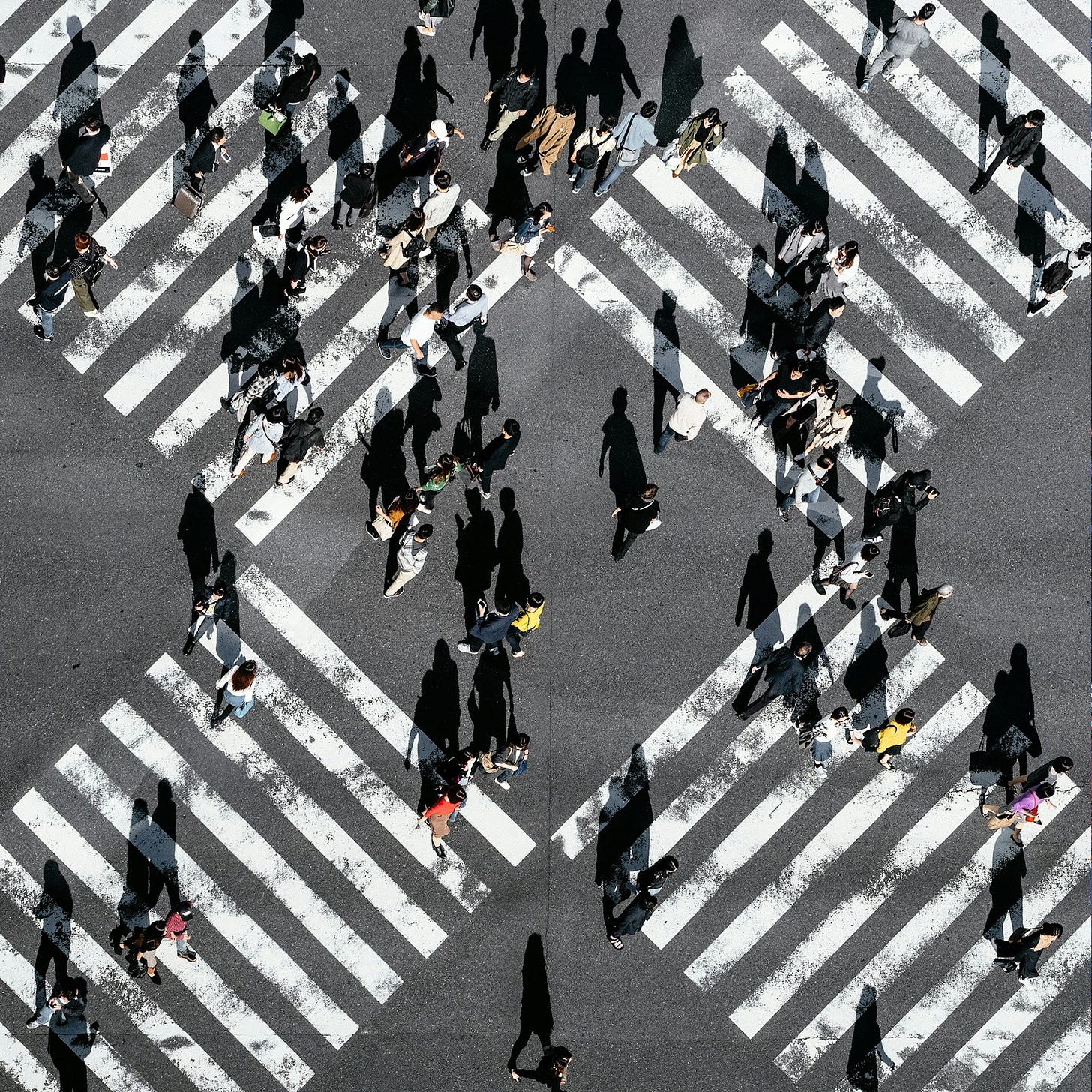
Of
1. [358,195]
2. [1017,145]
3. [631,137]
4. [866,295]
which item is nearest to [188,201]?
[358,195]

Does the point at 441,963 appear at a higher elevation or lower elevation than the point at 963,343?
lower

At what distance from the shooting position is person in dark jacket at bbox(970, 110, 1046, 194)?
14.6 meters

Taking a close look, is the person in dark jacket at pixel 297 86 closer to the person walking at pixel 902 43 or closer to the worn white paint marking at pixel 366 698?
the worn white paint marking at pixel 366 698

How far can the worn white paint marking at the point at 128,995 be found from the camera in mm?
14992

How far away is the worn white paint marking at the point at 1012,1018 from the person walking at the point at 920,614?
17.9ft

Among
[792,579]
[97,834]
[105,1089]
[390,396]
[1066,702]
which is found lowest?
[105,1089]

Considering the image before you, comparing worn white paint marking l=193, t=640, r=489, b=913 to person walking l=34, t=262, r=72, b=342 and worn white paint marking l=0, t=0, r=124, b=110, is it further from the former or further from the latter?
worn white paint marking l=0, t=0, r=124, b=110

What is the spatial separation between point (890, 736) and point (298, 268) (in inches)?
457

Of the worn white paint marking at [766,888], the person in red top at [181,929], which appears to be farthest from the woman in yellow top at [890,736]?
the person in red top at [181,929]

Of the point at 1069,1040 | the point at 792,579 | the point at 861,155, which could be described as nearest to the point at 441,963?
the point at 792,579

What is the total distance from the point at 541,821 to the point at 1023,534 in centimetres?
892

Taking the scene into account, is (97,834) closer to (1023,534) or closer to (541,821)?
(541,821)

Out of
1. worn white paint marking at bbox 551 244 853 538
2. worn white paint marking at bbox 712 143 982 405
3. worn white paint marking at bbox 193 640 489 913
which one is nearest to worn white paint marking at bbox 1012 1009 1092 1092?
worn white paint marking at bbox 551 244 853 538

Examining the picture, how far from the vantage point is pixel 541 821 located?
15.2m
